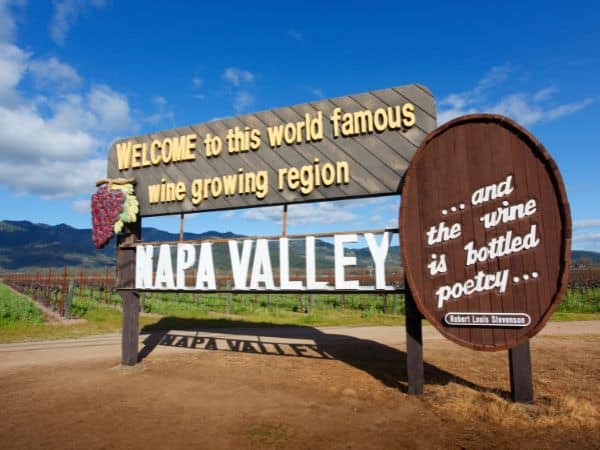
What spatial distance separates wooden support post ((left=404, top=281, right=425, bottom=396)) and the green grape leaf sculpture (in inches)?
315

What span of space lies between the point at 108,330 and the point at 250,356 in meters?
11.7

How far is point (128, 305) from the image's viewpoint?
10.7m

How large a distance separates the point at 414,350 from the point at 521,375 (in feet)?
6.26

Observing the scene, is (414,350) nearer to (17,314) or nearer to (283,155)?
(283,155)

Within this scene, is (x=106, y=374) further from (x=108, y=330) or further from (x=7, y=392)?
(x=108, y=330)

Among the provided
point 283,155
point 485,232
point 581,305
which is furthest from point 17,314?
point 581,305

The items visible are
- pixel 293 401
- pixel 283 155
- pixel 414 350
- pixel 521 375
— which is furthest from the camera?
pixel 283 155

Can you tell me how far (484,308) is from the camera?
21.3 ft

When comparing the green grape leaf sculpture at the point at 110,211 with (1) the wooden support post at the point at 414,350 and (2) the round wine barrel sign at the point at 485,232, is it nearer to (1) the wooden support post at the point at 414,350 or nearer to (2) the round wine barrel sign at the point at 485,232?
(2) the round wine barrel sign at the point at 485,232

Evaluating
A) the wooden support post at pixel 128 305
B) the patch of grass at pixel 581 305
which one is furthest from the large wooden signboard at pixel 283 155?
the patch of grass at pixel 581 305

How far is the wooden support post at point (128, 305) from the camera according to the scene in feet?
34.6

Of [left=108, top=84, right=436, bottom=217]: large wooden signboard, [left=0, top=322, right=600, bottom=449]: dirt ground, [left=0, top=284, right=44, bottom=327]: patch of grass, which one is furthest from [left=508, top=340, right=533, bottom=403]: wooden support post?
[left=0, top=284, right=44, bottom=327]: patch of grass

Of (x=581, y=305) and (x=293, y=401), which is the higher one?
(x=293, y=401)

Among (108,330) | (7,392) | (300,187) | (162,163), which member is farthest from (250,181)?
(108,330)
